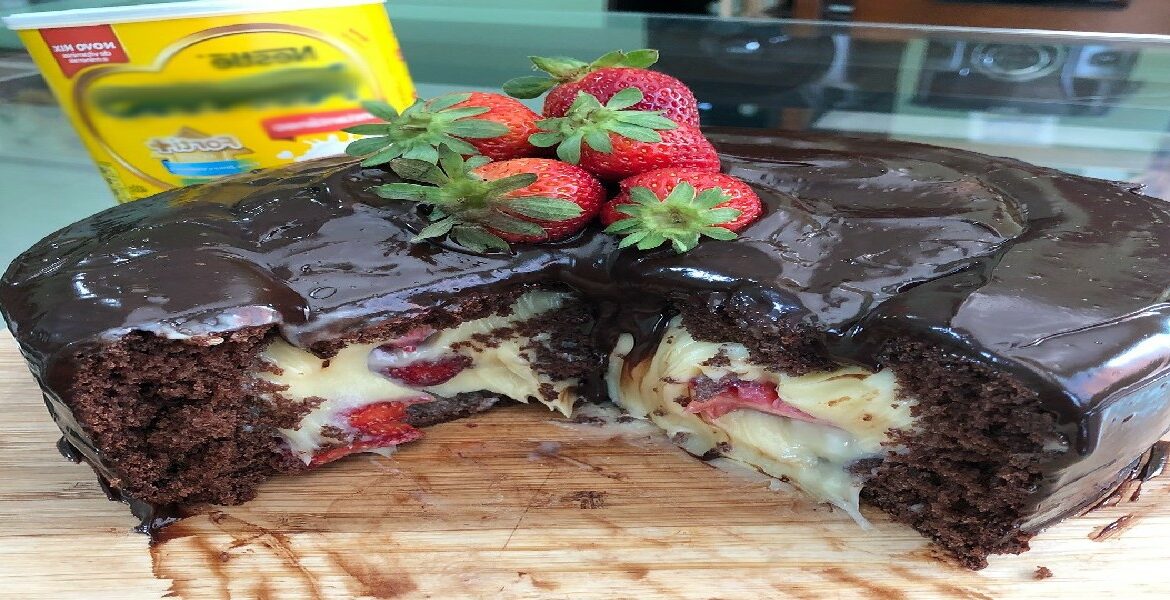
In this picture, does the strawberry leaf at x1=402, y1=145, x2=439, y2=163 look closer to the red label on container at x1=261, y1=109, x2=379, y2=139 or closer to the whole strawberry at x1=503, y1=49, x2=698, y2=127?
the whole strawberry at x1=503, y1=49, x2=698, y2=127

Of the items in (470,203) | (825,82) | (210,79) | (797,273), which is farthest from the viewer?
(825,82)

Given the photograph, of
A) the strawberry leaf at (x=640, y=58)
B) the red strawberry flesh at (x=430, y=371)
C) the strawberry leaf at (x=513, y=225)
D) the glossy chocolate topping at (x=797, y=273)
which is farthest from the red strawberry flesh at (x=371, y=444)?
the strawberry leaf at (x=640, y=58)

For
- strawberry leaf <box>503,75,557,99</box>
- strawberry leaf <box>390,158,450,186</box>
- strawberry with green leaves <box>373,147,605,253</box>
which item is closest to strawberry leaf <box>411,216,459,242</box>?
strawberry with green leaves <box>373,147,605,253</box>

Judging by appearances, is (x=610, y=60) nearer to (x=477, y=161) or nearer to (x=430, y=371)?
(x=477, y=161)

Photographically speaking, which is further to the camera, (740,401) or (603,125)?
(740,401)

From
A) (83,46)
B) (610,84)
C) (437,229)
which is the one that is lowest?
(437,229)

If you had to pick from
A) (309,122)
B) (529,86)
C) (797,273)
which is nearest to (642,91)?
(529,86)

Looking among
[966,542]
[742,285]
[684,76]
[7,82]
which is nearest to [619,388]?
[742,285]
